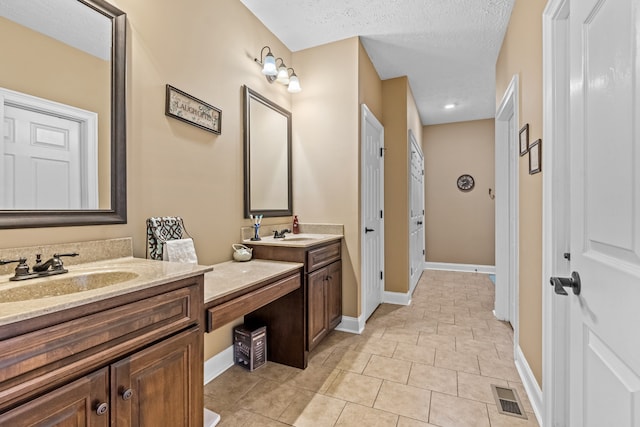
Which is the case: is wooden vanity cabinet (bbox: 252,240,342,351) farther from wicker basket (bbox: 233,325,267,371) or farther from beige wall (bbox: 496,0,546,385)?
beige wall (bbox: 496,0,546,385)

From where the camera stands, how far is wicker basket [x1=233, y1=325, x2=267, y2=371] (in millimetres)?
2133

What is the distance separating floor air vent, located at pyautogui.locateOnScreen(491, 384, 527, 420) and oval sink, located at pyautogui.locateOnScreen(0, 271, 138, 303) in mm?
2081

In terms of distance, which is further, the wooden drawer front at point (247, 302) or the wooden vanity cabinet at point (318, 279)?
the wooden vanity cabinet at point (318, 279)

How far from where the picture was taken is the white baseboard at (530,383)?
1.65 m

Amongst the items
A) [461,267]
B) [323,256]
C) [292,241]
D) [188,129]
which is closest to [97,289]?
[188,129]

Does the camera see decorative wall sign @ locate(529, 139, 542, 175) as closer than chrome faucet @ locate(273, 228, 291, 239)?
Yes

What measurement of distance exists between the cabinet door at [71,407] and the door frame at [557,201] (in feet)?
6.20

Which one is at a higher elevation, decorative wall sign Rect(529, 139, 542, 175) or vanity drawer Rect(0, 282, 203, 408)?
decorative wall sign Rect(529, 139, 542, 175)

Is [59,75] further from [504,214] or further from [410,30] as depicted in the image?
[504,214]

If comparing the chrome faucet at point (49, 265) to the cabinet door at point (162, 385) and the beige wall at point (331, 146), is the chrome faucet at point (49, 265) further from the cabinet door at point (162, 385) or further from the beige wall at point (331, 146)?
the beige wall at point (331, 146)

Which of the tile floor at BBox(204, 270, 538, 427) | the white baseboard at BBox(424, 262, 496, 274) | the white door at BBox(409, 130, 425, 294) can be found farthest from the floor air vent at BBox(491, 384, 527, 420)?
the white baseboard at BBox(424, 262, 496, 274)

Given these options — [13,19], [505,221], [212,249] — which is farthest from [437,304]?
[13,19]

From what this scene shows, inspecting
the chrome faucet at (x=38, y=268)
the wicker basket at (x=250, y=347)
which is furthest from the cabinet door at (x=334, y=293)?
the chrome faucet at (x=38, y=268)

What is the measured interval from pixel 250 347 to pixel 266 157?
1.52 m
